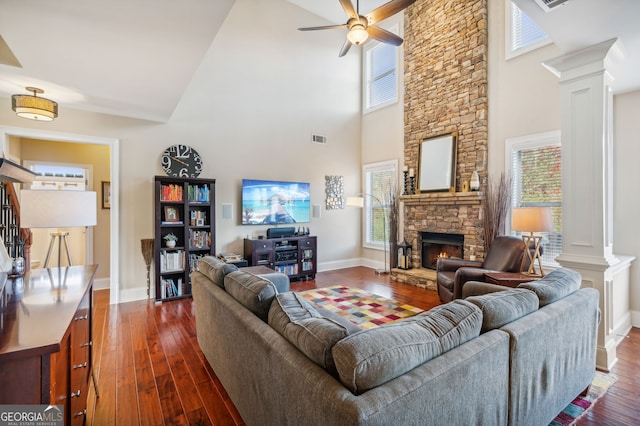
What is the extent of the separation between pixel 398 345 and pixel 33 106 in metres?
4.06

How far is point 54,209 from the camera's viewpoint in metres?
1.90

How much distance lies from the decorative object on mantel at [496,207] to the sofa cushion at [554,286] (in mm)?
2223

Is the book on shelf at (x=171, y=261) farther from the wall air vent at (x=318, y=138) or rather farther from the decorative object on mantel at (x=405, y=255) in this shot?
the decorative object on mantel at (x=405, y=255)

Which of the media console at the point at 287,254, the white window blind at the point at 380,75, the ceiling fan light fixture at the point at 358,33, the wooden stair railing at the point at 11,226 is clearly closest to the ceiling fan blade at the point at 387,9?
the ceiling fan light fixture at the point at 358,33

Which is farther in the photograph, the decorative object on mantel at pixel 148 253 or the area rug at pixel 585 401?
the decorative object on mantel at pixel 148 253

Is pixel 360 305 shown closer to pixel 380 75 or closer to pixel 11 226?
pixel 11 226

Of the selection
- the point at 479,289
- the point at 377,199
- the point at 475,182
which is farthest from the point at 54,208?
the point at 377,199

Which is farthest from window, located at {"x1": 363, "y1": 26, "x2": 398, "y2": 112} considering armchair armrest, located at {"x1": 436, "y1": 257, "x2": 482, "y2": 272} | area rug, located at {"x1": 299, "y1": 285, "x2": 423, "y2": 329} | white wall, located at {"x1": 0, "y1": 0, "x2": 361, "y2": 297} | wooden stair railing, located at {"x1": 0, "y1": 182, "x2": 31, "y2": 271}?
wooden stair railing, located at {"x1": 0, "y1": 182, "x2": 31, "y2": 271}

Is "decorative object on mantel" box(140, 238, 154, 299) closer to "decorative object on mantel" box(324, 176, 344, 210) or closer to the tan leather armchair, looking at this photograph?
"decorative object on mantel" box(324, 176, 344, 210)

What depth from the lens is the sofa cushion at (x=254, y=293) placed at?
1707 mm

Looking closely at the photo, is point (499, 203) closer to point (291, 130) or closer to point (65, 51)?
point (291, 130)

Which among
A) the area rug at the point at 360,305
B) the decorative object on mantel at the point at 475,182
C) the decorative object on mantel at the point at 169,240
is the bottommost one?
the area rug at the point at 360,305

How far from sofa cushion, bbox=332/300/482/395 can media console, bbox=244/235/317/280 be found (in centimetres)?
401

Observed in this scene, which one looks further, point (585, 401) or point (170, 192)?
point (170, 192)
